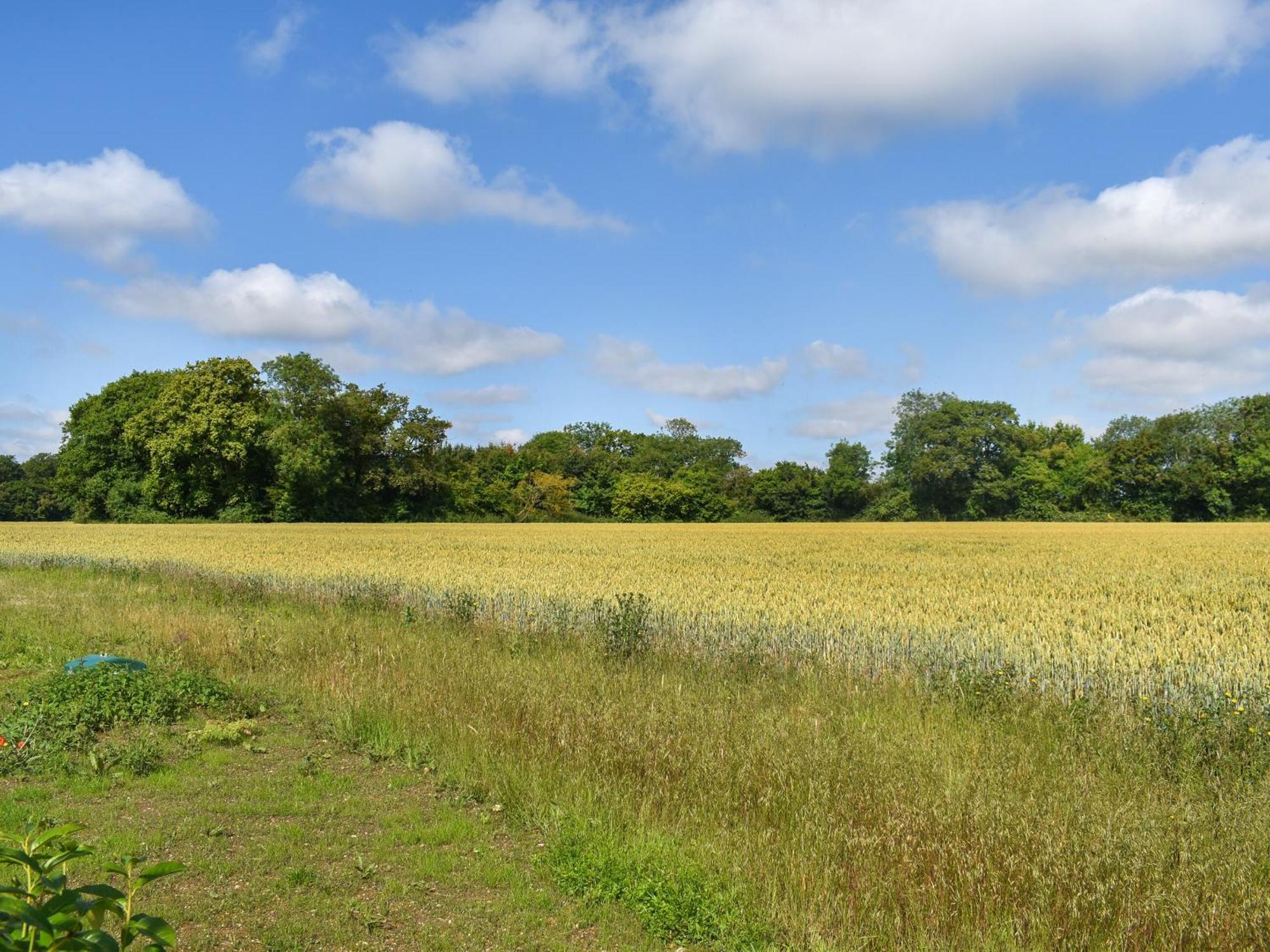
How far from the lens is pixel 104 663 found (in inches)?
347

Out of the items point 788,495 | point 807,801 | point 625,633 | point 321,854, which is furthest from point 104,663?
point 788,495

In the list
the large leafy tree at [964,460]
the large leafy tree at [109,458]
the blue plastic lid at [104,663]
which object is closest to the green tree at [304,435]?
the large leafy tree at [109,458]

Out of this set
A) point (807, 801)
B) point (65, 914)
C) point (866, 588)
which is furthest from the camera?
point (866, 588)

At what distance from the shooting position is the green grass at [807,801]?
4.09m

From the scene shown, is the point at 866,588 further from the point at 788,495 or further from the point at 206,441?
the point at 788,495

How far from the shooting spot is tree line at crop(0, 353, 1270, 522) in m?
66.8

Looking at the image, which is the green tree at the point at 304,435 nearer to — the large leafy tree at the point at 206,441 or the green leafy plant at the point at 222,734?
the large leafy tree at the point at 206,441

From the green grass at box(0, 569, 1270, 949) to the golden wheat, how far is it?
1596 mm

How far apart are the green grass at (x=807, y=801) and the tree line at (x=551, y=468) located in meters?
63.2

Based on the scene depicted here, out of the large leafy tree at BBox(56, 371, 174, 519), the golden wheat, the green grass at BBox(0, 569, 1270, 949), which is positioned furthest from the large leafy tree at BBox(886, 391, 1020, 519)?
the green grass at BBox(0, 569, 1270, 949)

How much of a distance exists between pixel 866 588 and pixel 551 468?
242 ft

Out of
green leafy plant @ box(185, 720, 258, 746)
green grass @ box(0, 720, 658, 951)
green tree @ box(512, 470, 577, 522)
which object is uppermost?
green tree @ box(512, 470, 577, 522)

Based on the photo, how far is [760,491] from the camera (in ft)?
289

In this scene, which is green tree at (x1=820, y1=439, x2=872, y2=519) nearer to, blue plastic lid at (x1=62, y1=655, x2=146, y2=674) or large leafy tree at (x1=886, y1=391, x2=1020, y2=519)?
large leafy tree at (x1=886, y1=391, x2=1020, y2=519)
